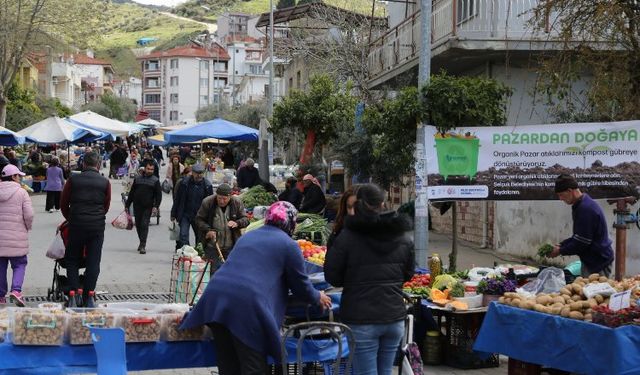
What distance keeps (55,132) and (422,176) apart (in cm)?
1953

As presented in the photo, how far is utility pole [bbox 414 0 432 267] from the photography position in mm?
10930

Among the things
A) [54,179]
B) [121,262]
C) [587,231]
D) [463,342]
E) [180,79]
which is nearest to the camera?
[587,231]

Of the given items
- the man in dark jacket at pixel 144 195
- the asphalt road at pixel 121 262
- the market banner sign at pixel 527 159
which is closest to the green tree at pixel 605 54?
the market banner sign at pixel 527 159

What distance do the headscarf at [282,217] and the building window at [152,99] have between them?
14910cm

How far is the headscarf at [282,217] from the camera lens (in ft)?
19.4

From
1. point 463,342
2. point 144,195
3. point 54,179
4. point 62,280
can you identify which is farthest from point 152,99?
point 463,342

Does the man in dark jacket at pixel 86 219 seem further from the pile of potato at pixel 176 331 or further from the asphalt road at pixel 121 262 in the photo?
the pile of potato at pixel 176 331

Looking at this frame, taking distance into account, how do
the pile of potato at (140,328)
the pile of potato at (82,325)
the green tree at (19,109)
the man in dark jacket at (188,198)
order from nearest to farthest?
the pile of potato at (82,325)
the pile of potato at (140,328)
the man in dark jacket at (188,198)
the green tree at (19,109)

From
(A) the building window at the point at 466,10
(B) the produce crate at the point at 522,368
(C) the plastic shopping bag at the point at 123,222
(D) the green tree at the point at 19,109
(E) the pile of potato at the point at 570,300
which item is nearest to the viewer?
(E) the pile of potato at the point at 570,300

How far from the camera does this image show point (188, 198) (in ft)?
48.1

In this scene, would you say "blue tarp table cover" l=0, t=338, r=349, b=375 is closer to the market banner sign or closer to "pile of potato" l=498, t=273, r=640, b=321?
"pile of potato" l=498, t=273, r=640, b=321

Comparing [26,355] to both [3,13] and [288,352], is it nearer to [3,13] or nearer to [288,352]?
[288,352]

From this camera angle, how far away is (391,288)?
599cm

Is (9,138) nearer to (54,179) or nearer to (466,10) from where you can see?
(54,179)
